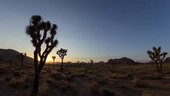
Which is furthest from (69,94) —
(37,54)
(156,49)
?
(156,49)

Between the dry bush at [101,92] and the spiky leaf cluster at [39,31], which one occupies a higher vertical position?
the spiky leaf cluster at [39,31]

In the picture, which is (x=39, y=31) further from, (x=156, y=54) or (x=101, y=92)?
(x=156, y=54)

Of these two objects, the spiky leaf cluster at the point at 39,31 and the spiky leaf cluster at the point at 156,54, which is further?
the spiky leaf cluster at the point at 156,54

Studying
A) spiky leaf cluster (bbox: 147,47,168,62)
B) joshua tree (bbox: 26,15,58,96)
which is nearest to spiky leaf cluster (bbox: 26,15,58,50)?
joshua tree (bbox: 26,15,58,96)

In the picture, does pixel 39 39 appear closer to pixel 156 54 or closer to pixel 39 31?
pixel 39 31

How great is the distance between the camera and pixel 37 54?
20266 millimetres

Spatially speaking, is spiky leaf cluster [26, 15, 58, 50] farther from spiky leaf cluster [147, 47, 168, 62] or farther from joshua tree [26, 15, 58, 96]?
spiky leaf cluster [147, 47, 168, 62]

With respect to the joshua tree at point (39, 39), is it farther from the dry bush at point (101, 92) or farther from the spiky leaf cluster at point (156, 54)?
the spiky leaf cluster at point (156, 54)

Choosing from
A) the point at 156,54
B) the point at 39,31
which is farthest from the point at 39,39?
the point at 156,54

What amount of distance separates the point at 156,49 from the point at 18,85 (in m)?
35.0

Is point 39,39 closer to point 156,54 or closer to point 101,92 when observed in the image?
point 101,92

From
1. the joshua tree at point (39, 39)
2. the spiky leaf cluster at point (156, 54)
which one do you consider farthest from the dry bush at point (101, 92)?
the spiky leaf cluster at point (156, 54)

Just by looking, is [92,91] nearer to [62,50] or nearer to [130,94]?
[130,94]

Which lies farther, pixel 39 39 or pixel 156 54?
pixel 156 54
